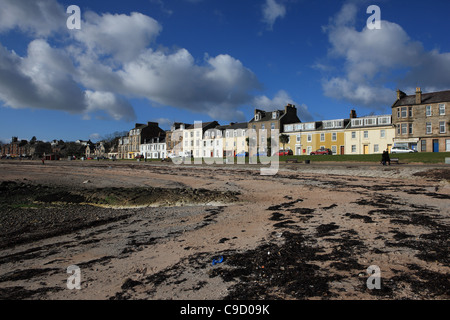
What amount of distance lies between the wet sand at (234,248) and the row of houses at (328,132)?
147ft

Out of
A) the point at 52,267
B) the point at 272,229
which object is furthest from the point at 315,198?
the point at 52,267

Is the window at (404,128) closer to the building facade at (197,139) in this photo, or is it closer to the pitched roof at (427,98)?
the pitched roof at (427,98)

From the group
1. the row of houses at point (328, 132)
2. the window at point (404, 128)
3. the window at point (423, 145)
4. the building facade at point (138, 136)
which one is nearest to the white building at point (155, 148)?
the row of houses at point (328, 132)

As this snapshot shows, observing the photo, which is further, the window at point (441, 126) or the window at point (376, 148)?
the window at point (376, 148)

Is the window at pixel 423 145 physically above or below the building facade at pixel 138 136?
below

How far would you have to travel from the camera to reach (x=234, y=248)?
236 inches

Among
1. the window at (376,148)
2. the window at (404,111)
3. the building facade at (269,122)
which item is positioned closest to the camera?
the window at (404,111)

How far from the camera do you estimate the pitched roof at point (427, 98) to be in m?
47.3

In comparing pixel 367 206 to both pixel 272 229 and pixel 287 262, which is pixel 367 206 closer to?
pixel 272 229

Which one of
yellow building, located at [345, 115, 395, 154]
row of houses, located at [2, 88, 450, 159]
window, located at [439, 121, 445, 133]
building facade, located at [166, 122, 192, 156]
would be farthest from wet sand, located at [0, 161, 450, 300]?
building facade, located at [166, 122, 192, 156]

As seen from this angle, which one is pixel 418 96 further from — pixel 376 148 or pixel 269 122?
pixel 269 122

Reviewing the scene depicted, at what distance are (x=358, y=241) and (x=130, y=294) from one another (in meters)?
5.00

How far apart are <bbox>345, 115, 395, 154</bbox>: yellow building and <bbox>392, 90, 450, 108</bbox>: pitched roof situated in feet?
11.5

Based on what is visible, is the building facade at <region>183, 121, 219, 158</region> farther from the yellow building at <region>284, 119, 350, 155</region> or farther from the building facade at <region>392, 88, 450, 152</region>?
the building facade at <region>392, 88, 450, 152</region>
